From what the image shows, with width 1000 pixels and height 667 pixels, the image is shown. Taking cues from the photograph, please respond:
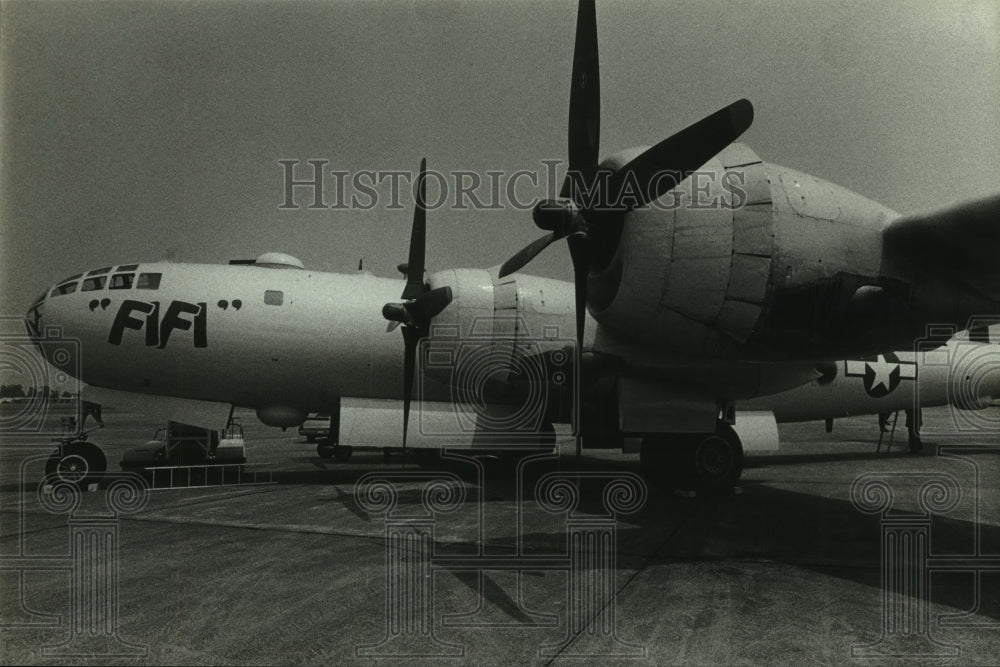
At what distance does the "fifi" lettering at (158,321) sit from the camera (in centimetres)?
1251

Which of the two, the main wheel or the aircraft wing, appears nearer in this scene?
the aircraft wing

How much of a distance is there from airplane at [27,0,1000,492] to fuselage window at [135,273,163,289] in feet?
0.25

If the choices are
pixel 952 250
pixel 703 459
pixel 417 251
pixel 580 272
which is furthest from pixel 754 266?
pixel 417 251

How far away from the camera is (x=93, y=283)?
12812mm

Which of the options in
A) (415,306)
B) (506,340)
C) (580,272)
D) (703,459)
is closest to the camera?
(580,272)

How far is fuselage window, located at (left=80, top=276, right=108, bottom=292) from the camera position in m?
12.8

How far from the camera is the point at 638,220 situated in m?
7.45

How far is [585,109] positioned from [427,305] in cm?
508

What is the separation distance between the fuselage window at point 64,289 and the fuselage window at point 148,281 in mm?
1355

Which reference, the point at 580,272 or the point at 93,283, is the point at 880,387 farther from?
the point at 93,283

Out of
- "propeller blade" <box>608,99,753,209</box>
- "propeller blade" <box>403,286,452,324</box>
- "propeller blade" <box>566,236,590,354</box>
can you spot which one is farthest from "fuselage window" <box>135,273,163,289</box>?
"propeller blade" <box>608,99,753,209</box>

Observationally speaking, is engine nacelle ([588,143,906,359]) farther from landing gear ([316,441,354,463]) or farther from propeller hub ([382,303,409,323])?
landing gear ([316,441,354,463])

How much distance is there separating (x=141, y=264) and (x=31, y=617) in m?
9.89

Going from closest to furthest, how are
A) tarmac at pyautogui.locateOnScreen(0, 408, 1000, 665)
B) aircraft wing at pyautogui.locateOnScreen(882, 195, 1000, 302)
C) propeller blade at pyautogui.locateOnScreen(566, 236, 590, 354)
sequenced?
1. tarmac at pyautogui.locateOnScreen(0, 408, 1000, 665)
2. aircraft wing at pyautogui.locateOnScreen(882, 195, 1000, 302)
3. propeller blade at pyautogui.locateOnScreen(566, 236, 590, 354)
